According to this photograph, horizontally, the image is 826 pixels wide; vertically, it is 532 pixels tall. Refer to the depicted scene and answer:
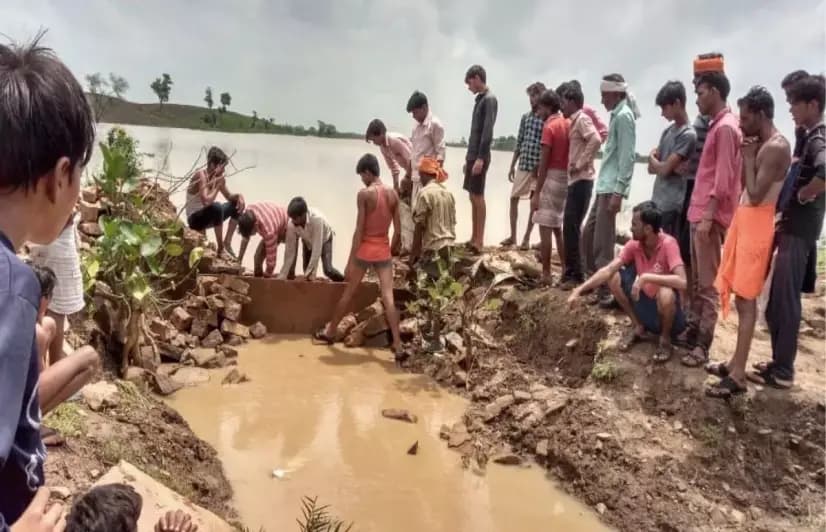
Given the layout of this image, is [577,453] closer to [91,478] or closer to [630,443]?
[630,443]

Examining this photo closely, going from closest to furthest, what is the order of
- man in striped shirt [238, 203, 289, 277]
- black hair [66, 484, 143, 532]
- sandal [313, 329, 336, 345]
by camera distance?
black hair [66, 484, 143, 532], sandal [313, 329, 336, 345], man in striped shirt [238, 203, 289, 277]

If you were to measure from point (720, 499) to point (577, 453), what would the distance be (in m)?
0.93

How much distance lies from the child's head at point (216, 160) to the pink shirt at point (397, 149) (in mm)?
1778

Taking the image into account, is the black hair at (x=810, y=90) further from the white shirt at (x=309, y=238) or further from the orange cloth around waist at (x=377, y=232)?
the white shirt at (x=309, y=238)

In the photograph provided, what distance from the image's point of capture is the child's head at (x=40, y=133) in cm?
99

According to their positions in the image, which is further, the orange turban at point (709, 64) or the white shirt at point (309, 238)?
the white shirt at point (309, 238)

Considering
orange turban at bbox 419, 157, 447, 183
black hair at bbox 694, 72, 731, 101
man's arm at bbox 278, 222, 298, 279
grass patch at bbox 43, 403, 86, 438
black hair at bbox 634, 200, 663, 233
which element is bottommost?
grass patch at bbox 43, 403, 86, 438

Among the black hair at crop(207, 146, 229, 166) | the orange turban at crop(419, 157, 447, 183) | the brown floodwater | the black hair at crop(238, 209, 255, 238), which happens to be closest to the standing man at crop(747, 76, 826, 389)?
the brown floodwater

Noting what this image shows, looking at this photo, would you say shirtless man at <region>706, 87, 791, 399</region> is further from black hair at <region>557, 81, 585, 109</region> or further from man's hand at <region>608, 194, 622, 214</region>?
black hair at <region>557, 81, 585, 109</region>

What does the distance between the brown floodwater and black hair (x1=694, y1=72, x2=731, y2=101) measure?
299 cm

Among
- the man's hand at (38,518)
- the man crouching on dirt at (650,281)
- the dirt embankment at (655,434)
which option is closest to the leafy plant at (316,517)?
the dirt embankment at (655,434)

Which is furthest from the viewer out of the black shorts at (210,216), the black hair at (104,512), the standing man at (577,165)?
the black shorts at (210,216)

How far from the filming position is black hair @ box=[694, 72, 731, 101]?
4.67 meters

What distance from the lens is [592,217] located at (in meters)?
6.11
